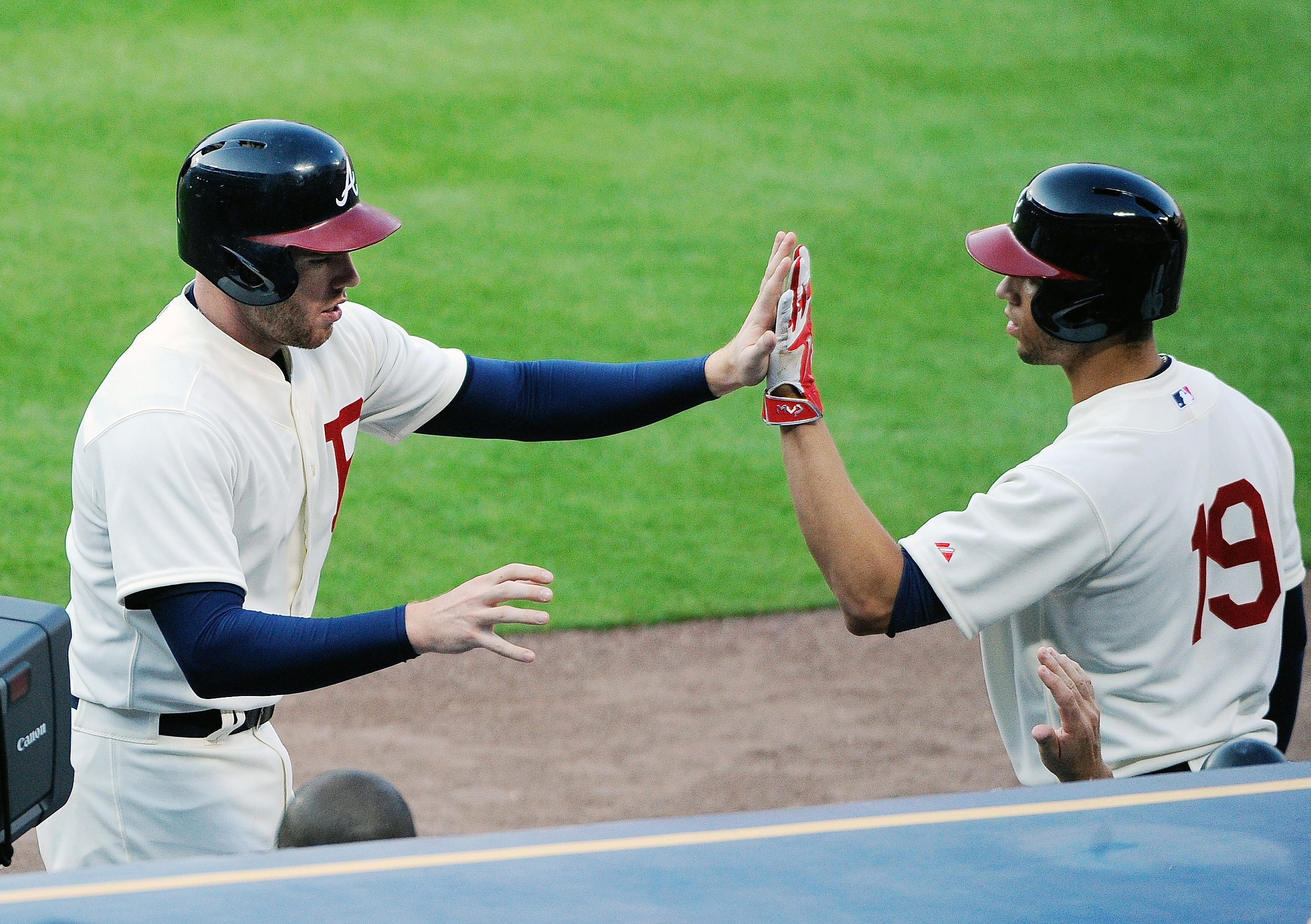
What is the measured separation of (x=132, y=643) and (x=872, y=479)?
4796mm

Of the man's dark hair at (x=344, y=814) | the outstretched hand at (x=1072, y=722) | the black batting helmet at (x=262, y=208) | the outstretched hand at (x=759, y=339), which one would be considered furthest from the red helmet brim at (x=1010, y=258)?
the man's dark hair at (x=344, y=814)

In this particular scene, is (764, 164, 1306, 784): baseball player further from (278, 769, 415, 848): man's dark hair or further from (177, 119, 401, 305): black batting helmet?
(177, 119, 401, 305): black batting helmet

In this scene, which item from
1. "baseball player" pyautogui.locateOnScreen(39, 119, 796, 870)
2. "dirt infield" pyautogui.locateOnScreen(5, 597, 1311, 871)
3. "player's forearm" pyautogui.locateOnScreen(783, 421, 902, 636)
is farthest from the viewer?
"dirt infield" pyautogui.locateOnScreen(5, 597, 1311, 871)

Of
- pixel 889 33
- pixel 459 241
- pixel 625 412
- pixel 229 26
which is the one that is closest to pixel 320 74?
pixel 229 26

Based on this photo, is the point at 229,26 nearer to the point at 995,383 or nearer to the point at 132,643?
the point at 995,383

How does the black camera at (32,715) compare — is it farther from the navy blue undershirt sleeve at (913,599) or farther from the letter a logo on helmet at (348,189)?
the navy blue undershirt sleeve at (913,599)

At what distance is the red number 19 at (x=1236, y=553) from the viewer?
252cm

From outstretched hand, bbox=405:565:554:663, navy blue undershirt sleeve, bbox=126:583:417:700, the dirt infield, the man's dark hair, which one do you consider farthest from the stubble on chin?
the dirt infield

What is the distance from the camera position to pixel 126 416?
249 centimetres

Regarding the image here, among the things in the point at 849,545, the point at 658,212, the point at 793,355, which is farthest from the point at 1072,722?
the point at 658,212

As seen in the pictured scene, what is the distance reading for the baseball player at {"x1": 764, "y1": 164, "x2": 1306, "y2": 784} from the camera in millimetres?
2465

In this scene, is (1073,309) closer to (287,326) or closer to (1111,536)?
(1111,536)

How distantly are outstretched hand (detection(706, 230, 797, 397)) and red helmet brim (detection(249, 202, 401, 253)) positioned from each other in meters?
0.73

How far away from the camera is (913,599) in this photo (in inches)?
99.3
